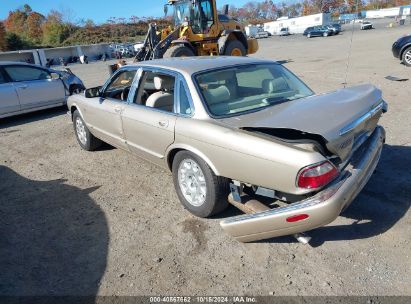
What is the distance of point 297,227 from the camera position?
2.91 metres

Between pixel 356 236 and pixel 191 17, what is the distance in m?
13.1

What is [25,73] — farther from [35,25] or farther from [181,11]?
[35,25]

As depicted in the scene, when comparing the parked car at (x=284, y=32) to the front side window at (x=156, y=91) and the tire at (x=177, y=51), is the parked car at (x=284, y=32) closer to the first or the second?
the tire at (x=177, y=51)

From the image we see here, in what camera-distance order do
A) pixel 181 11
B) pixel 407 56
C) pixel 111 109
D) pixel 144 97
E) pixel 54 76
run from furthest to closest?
pixel 181 11 → pixel 407 56 → pixel 54 76 → pixel 111 109 → pixel 144 97

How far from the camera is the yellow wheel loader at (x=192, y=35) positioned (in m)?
13.9

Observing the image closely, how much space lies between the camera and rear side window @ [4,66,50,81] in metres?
9.34

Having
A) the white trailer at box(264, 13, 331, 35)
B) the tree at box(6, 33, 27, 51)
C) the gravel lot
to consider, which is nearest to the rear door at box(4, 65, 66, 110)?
the gravel lot

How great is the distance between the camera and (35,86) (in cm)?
955

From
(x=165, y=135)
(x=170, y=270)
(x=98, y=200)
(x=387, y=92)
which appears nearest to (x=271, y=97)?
(x=165, y=135)

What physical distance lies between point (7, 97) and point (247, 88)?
24.1ft

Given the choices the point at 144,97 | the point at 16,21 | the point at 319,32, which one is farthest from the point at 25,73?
the point at 16,21

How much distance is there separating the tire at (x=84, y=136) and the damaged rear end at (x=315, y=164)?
3379mm

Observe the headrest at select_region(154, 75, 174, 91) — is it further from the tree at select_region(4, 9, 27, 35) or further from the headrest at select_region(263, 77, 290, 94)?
the tree at select_region(4, 9, 27, 35)

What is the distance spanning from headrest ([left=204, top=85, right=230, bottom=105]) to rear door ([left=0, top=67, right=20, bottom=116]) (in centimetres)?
722
